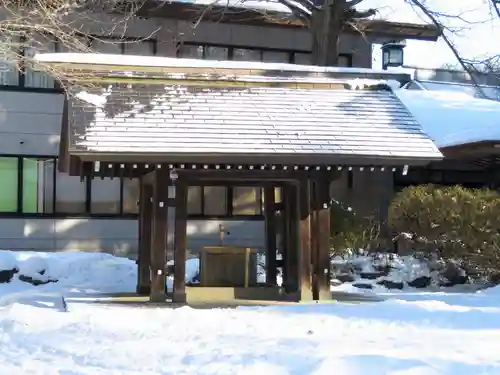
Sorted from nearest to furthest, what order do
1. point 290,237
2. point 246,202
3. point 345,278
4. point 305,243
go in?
point 305,243
point 290,237
point 345,278
point 246,202

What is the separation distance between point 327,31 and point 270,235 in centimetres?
789

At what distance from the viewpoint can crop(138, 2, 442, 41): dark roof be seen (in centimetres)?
2134

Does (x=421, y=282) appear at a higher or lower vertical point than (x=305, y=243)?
lower

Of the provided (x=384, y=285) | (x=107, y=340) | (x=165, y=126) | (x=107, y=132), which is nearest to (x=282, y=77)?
(x=165, y=126)

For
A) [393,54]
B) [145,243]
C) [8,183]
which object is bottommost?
[145,243]

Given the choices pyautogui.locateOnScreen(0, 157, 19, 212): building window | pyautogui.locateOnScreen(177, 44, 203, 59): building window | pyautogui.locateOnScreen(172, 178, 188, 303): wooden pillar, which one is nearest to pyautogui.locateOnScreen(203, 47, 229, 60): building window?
pyautogui.locateOnScreen(177, 44, 203, 59): building window

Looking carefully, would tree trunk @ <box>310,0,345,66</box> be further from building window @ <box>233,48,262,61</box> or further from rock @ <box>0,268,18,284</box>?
rock @ <box>0,268,18,284</box>

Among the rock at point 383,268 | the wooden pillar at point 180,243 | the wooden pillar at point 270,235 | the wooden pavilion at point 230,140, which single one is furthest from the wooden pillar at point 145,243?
the rock at point 383,268

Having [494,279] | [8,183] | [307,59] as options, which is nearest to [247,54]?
[307,59]

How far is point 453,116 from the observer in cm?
2064

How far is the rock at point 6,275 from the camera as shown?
16047 mm

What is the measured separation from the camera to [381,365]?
7211 millimetres

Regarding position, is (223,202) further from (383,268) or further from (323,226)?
(323,226)

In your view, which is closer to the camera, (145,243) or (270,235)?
(145,243)
